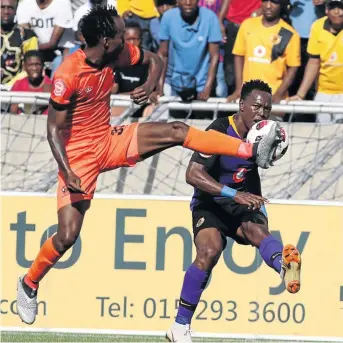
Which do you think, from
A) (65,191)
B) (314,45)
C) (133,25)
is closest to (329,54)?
(314,45)

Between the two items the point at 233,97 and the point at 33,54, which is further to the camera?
the point at 33,54

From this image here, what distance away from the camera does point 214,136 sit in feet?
28.1

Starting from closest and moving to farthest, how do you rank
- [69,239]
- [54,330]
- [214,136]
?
[214,136] < [69,239] < [54,330]

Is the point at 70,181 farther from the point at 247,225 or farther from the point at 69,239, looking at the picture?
the point at 247,225

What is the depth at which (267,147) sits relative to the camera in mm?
8352

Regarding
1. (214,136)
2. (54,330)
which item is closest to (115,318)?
(54,330)

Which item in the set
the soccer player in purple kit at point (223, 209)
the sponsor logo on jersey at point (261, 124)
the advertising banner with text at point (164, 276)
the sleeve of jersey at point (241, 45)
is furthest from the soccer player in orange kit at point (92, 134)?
the sleeve of jersey at point (241, 45)

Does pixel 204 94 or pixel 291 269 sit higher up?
pixel 204 94

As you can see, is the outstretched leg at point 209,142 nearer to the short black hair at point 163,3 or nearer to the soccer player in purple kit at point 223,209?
the soccer player in purple kit at point 223,209

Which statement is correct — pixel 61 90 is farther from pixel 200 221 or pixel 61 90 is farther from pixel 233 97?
pixel 233 97

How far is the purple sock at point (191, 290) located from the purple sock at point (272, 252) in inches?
21.2

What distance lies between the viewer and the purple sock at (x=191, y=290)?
9.13 m

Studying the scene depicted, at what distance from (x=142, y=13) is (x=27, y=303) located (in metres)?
5.23

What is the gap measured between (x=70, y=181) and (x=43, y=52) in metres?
5.33
